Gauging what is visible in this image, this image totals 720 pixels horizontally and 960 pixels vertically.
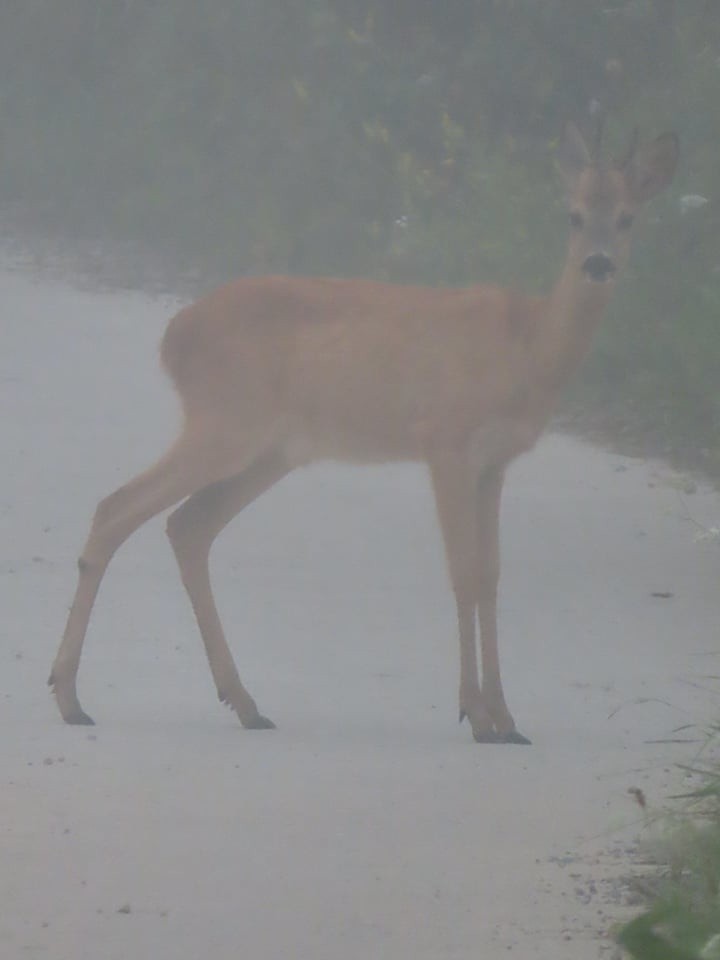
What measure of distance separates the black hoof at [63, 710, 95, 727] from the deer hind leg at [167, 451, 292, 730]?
0.49 metres

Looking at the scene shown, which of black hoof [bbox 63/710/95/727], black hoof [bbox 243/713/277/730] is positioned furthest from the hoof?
black hoof [bbox 63/710/95/727]

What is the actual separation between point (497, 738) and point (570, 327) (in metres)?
1.30

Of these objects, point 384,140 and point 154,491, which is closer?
point 154,491


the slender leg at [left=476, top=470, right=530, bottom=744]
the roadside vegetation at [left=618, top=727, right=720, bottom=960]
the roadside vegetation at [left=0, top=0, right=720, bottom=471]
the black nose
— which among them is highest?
the roadside vegetation at [left=0, top=0, right=720, bottom=471]

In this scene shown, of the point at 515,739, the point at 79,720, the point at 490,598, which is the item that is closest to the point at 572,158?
the point at 490,598

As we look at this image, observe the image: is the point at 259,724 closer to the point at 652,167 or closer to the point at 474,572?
the point at 474,572

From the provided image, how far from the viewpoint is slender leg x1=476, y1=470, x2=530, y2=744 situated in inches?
227

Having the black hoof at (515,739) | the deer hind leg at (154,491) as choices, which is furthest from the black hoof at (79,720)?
the black hoof at (515,739)

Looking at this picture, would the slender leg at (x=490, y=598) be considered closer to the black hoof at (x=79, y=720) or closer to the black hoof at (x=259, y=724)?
the black hoof at (x=259, y=724)

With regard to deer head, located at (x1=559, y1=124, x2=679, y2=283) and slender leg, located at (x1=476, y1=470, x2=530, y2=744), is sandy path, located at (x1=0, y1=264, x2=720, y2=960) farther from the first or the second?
deer head, located at (x1=559, y1=124, x2=679, y2=283)

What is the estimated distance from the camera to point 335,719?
5.83 m

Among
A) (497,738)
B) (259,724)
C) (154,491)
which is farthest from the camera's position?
(154,491)

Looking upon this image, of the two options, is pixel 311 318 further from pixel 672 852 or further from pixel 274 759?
pixel 672 852

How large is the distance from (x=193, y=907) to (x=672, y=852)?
950mm
